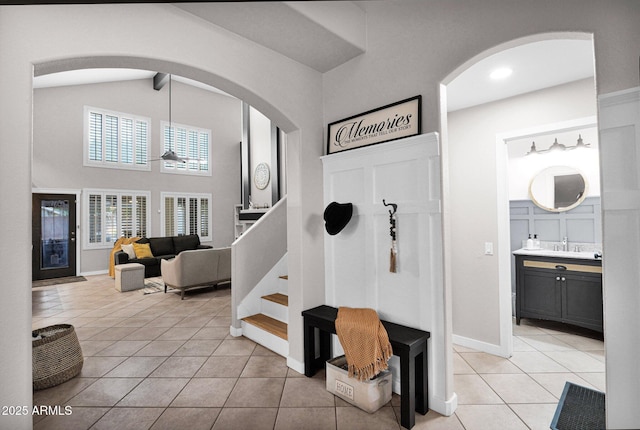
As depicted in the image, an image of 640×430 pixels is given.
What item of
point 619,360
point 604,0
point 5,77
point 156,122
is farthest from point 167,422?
point 156,122

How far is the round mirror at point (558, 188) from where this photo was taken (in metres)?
3.70

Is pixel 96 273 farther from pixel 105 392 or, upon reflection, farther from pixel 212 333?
pixel 105 392

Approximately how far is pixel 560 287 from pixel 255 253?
347 centimetres

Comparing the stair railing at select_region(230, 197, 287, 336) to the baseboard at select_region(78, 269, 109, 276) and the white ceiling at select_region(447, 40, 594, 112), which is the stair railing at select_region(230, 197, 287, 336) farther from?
the baseboard at select_region(78, 269, 109, 276)

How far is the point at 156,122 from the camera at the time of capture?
27.2ft

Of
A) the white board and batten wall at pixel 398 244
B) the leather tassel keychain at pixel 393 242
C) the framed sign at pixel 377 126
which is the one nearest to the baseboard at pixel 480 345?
the white board and batten wall at pixel 398 244

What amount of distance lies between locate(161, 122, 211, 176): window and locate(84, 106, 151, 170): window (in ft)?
1.64

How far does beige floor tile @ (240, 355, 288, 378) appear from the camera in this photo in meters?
2.59

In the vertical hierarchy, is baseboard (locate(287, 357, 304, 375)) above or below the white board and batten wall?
below

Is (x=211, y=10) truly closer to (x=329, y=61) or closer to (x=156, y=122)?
(x=329, y=61)

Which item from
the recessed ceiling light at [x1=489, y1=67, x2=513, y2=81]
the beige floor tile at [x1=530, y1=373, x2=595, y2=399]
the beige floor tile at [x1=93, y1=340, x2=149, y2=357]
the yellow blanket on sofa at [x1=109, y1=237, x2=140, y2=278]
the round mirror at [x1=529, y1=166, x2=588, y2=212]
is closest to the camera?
the beige floor tile at [x1=530, y1=373, x2=595, y2=399]

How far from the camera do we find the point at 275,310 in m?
3.45

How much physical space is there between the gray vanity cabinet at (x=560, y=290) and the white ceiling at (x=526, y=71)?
1915 mm

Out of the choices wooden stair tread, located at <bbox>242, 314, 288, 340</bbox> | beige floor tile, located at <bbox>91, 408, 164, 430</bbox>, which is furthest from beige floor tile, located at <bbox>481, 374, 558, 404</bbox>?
beige floor tile, located at <bbox>91, 408, 164, 430</bbox>
